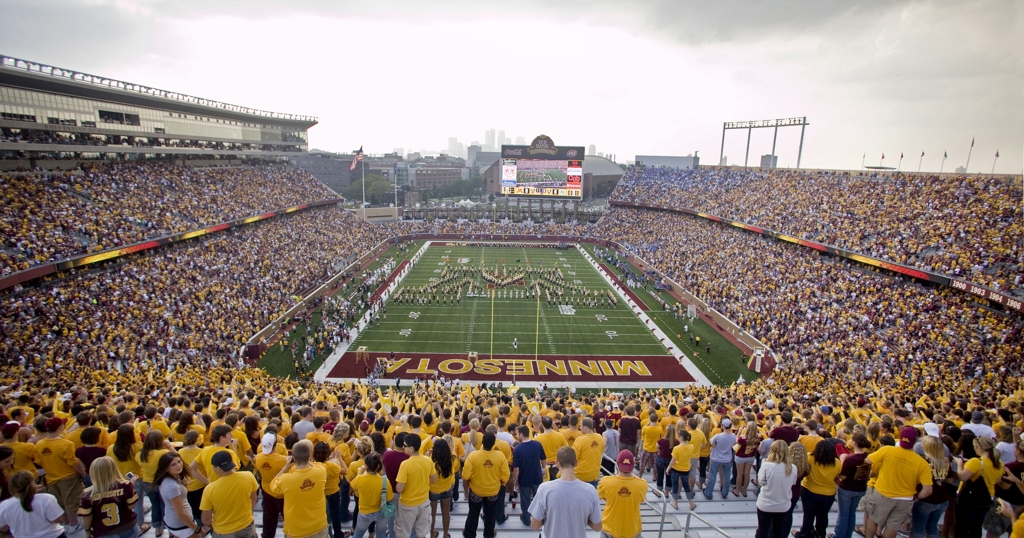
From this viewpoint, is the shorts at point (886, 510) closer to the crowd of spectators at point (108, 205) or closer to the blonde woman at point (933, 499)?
the blonde woman at point (933, 499)

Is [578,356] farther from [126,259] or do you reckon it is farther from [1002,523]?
[126,259]

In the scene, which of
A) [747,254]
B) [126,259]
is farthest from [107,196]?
[747,254]

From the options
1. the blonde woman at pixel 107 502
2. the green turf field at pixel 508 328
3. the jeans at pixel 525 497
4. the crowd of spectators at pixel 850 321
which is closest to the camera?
the blonde woman at pixel 107 502

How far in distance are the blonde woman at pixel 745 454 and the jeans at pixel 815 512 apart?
4.09ft

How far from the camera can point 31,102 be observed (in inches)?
1046

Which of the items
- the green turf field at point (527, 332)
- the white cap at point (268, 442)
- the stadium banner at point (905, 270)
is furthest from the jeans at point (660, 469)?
the stadium banner at point (905, 270)

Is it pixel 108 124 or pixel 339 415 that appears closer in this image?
pixel 339 415

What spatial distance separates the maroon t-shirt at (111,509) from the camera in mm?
4777

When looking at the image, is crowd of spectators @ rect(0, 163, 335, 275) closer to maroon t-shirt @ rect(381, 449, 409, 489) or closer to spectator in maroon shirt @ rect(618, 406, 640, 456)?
maroon t-shirt @ rect(381, 449, 409, 489)

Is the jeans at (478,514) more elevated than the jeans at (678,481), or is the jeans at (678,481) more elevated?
the jeans at (478,514)

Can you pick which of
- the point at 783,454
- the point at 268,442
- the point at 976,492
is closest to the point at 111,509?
the point at 268,442

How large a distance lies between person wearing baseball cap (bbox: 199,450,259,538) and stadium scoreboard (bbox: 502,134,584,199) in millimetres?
52262

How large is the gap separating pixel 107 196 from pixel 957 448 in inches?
1372

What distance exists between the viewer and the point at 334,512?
5906 millimetres
